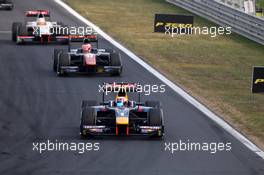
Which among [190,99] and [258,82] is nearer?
[258,82]

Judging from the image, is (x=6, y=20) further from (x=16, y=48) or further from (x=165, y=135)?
(x=165, y=135)

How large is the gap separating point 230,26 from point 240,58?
7.97 m

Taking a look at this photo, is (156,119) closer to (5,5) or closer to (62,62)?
(62,62)

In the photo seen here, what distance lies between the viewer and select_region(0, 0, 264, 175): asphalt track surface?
19.6m

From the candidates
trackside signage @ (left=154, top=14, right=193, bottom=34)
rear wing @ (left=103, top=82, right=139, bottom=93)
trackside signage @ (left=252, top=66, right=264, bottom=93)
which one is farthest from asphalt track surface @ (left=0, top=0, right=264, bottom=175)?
trackside signage @ (left=154, top=14, right=193, bottom=34)

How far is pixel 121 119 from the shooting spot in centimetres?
2227

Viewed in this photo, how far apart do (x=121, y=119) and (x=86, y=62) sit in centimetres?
912

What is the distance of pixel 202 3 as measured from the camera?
163 ft

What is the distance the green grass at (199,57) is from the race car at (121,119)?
2.45m

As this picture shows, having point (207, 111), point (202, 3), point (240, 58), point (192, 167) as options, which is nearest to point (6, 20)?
point (202, 3)

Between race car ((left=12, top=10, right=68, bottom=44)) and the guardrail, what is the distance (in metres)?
8.21

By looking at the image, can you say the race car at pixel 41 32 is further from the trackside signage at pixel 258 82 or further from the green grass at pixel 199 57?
the trackside signage at pixel 258 82

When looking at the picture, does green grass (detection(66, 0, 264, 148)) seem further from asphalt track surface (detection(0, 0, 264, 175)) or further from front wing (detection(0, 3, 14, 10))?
front wing (detection(0, 3, 14, 10))

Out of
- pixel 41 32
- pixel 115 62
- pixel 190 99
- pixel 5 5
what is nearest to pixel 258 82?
pixel 190 99
